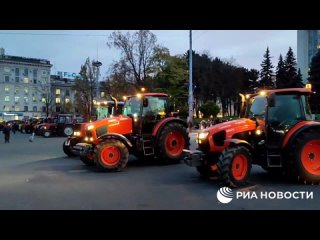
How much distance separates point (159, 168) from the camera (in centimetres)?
1311

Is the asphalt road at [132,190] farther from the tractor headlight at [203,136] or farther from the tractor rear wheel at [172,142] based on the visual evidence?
the tractor headlight at [203,136]

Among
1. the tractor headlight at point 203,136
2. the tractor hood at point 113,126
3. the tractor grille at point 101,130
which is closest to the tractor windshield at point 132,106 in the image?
the tractor hood at point 113,126

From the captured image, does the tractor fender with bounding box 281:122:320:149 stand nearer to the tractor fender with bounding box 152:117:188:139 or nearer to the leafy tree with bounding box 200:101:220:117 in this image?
the tractor fender with bounding box 152:117:188:139

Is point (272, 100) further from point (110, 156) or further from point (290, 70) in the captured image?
point (290, 70)

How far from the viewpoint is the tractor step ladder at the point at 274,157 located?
31.4ft

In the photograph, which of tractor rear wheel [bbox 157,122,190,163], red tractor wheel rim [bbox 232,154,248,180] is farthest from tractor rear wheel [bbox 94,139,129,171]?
red tractor wheel rim [bbox 232,154,248,180]

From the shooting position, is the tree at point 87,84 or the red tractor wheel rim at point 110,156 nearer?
the red tractor wheel rim at point 110,156

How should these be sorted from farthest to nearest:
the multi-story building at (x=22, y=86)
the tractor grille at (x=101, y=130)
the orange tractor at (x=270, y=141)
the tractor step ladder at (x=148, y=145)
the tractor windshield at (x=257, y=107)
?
the multi-story building at (x=22, y=86)
the tractor step ladder at (x=148, y=145)
the tractor grille at (x=101, y=130)
the tractor windshield at (x=257, y=107)
the orange tractor at (x=270, y=141)

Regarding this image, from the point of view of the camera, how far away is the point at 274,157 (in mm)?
9602

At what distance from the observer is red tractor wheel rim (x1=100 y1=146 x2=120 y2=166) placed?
12.3 meters

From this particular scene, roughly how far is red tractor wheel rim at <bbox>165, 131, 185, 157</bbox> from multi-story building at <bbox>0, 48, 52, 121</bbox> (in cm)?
6571

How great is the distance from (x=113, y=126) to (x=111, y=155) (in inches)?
58.7

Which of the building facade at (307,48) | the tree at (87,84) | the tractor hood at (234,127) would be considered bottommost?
the tractor hood at (234,127)
